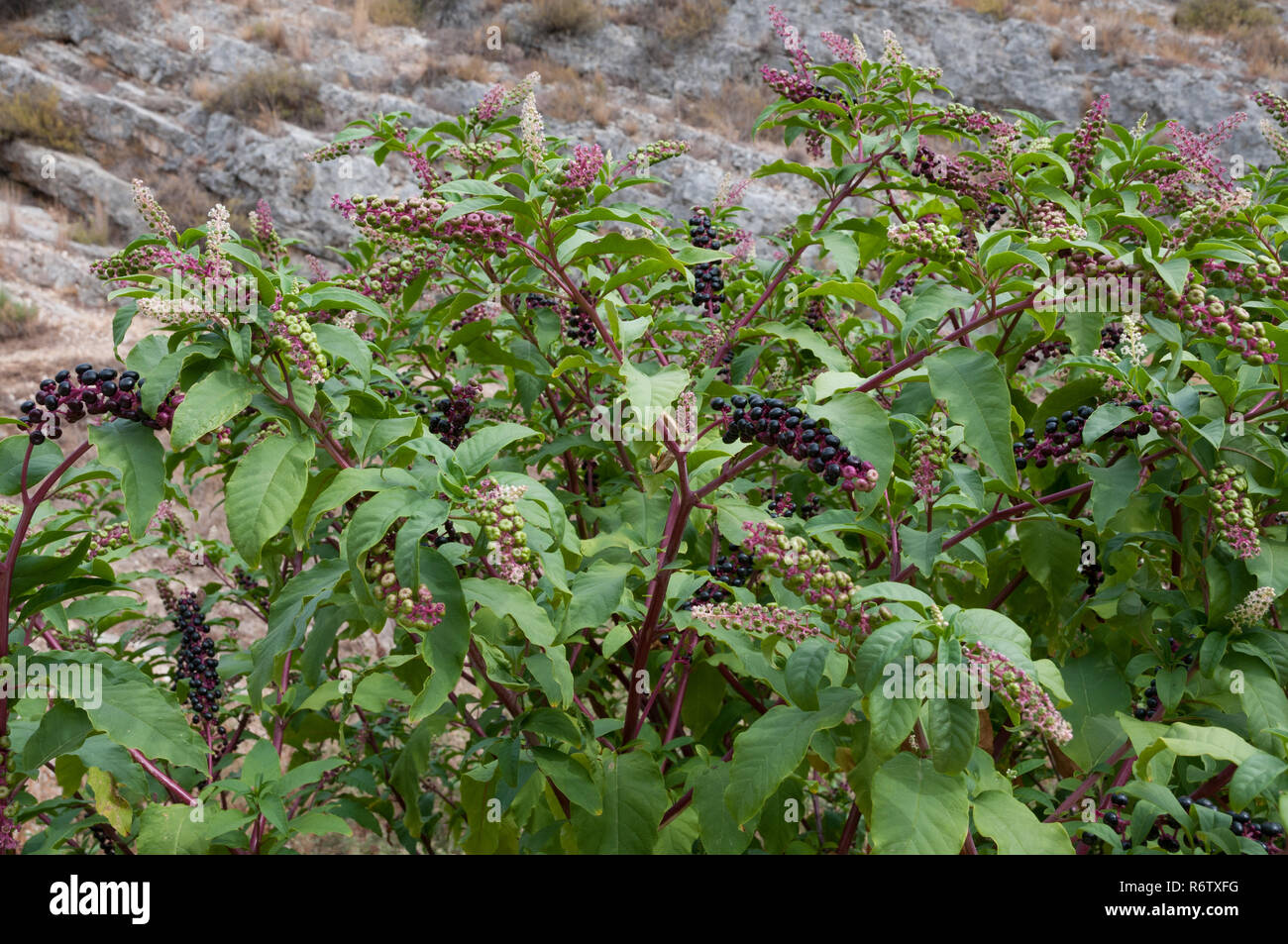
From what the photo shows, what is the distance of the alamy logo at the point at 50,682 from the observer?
1968mm

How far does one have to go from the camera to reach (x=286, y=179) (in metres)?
13.5

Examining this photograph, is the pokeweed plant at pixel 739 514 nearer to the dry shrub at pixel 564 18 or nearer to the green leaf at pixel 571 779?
the green leaf at pixel 571 779

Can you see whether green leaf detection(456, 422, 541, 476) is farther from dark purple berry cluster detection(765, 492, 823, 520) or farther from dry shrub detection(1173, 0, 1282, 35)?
dry shrub detection(1173, 0, 1282, 35)

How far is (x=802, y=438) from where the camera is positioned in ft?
6.22

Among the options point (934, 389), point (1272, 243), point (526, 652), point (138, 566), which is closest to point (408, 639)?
point (526, 652)

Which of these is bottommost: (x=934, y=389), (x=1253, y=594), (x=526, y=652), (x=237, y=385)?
(x=526, y=652)

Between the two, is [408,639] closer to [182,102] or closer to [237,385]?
[237,385]

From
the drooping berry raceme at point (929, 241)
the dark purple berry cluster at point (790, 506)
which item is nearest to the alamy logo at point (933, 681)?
the dark purple berry cluster at point (790, 506)

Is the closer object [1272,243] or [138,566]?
[1272,243]

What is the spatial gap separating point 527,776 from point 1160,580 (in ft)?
6.71

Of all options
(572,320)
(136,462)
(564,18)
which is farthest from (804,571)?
(564,18)

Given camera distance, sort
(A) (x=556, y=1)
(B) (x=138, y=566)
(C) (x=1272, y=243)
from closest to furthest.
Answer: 1. (C) (x=1272, y=243)
2. (B) (x=138, y=566)
3. (A) (x=556, y=1)

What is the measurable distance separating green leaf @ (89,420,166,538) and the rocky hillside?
1084cm
